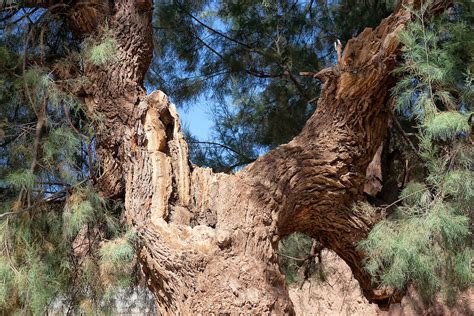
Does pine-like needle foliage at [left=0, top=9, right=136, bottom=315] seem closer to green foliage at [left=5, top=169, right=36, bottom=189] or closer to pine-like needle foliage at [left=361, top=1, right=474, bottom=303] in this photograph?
green foliage at [left=5, top=169, right=36, bottom=189]

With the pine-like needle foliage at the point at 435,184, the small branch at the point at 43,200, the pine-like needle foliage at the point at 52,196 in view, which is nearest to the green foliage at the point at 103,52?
the pine-like needle foliage at the point at 52,196

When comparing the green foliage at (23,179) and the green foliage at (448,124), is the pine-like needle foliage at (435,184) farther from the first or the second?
the green foliage at (23,179)

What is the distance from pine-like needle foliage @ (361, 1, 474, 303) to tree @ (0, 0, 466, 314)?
18cm

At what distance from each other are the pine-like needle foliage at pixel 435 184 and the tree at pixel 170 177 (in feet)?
0.60

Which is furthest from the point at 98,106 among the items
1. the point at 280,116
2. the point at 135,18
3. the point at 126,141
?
the point at 280,116

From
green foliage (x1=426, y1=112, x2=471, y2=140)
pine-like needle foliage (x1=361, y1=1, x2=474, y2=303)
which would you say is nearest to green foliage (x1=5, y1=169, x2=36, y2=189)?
pine-like needle foliage (x1=361, y1=1, x2=474, y2=303)

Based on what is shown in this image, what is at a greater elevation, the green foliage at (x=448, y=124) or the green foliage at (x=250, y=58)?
the green foliage at (x=250, y=58)

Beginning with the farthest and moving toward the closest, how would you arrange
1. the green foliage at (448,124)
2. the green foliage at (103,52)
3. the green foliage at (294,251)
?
1. the green foliage at (294,251)
2. the green foliage at (103,52)
3. the green foliage at (448,124)

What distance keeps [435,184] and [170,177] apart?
3.46 feet

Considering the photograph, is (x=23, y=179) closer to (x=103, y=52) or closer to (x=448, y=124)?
(x=103, y=52)

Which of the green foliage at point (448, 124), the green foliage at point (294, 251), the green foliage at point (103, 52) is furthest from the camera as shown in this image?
the green foliage at point (294, 251)

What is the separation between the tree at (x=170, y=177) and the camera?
107 inches

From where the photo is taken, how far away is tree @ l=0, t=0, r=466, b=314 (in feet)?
8.88

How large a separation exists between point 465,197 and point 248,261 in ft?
2.74
